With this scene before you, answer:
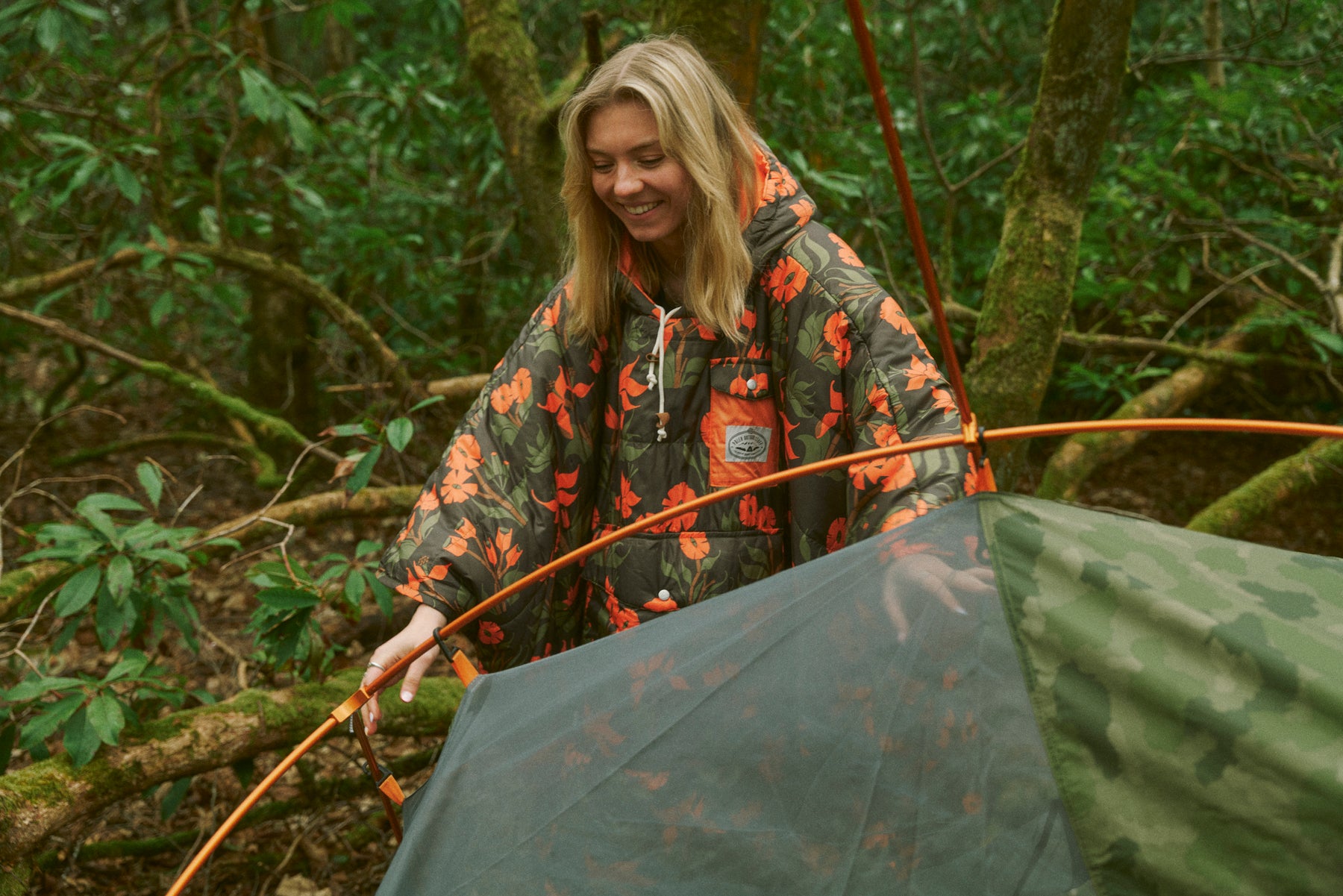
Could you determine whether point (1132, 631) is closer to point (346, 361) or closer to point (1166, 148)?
point (1166, 148)

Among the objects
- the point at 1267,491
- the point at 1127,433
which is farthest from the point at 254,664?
the point at 1267,491

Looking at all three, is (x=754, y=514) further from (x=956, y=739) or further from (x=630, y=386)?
(x=956, y=739)

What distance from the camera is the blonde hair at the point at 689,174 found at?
1295 mm

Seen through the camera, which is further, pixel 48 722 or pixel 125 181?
pixel 125 181

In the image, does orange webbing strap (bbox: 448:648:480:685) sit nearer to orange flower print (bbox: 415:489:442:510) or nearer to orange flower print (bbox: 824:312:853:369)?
orange flower print (bbox: 415:489:442:510)

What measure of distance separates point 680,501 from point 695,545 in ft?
0.23

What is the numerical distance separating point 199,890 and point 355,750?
488mm

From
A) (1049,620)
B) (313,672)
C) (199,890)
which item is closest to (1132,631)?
(1049,620)

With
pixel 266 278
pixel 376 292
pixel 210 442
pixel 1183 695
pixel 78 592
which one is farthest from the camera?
pixel 376 292

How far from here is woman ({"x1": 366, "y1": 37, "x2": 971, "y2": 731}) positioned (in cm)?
126

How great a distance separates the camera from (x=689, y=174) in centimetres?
132

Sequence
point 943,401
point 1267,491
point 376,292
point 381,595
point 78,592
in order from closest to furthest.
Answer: point 943,401 → point 78,592 → point 381,595 → point 1267,491 → point 376,292

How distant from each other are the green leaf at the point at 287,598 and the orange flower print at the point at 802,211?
1.21 m

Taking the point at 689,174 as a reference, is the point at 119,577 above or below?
below
